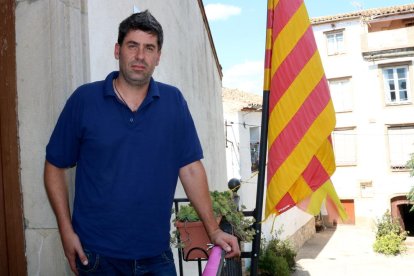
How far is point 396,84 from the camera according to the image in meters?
22.9

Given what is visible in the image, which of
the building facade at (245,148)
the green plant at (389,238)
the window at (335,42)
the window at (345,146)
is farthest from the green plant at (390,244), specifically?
the window at (335,42)

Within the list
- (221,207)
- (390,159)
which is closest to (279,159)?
(221,207)

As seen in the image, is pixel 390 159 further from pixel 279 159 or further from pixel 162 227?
pixel 162 227

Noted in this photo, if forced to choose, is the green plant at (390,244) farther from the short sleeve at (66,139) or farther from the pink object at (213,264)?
the short sleeve at (66,139)

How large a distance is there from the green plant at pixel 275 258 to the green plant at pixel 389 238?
5.37m

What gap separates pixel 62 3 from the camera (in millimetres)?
2266

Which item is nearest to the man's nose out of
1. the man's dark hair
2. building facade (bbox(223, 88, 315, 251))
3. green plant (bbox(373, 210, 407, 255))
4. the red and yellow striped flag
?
the man's dark hair

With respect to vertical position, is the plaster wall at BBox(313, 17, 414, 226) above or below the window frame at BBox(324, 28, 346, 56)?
below

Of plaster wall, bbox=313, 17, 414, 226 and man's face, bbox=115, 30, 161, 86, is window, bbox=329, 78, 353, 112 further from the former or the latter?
man's face, bbox=115, 30, 161, 86

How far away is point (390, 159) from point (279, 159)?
2210cm

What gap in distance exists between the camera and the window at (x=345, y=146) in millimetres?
24062

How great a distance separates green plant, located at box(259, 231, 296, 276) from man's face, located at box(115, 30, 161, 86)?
12881 mm

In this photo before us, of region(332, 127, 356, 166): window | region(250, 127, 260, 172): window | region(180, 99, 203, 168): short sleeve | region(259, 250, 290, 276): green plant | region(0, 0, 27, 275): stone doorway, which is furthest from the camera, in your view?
region(332, 127, 356, 166): window

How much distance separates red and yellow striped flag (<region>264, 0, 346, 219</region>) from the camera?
320cm
